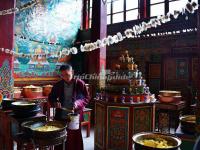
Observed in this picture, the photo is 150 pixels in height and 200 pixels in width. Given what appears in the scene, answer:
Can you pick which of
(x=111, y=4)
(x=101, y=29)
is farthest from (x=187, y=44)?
(x=111, y=4)

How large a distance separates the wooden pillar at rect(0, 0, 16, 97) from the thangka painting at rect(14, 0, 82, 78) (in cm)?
290

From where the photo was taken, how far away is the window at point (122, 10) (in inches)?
440

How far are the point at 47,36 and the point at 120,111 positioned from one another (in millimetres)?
7455

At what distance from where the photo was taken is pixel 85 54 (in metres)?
12.3

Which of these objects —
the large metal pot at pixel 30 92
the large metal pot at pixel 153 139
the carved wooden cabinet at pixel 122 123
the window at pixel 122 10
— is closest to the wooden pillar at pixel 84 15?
the window at pixel 122 10

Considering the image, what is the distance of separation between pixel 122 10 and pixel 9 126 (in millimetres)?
9049

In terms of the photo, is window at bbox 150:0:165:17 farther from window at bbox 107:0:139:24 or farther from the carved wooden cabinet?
the carved wooden cabinet

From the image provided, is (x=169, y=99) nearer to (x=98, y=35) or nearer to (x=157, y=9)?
(x=98, y=35)

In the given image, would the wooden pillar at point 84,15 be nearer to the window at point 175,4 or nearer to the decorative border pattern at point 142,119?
the window at point 175,4

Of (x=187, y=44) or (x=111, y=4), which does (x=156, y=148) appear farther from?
(x=111, y=4)

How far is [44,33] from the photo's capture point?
11.1 meters

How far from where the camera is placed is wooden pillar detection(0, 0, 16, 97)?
6516mm

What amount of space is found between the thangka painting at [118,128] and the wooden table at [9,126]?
61.3 inches

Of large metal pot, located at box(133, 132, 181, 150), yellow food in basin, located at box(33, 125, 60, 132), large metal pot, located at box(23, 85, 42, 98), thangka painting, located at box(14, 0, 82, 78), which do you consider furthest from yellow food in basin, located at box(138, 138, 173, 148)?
thangka painting, located at box(14, 0, 82, 78)
